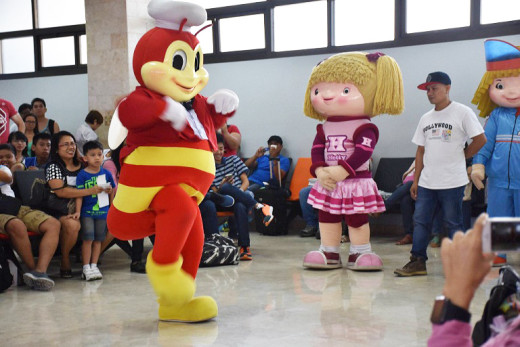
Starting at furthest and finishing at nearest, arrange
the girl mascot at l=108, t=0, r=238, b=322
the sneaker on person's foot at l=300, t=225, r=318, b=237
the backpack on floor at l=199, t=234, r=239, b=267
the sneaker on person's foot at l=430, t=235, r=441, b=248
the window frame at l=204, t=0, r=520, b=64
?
the sneaker on person's foot at l=300, t=225, r=318, b=237 → the window frame at l=204, t=0, r=520, b=64 → the sneaker on person's foot at l=430, t=235, r=441, b=248 → the backpack on floor at l=199, t=234, r=239, b=267 → the girl mascot at l=108, t=0, r=238, b=322

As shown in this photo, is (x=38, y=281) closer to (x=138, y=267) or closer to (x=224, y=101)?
(x=138, y=267)

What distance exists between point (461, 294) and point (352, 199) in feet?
12.4

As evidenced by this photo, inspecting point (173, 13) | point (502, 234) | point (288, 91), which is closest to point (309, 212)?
point (288, 91)

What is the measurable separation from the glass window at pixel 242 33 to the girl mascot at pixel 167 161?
496 centimetres

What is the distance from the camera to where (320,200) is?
518 cm

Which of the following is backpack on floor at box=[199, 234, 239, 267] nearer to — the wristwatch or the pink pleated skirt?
the pink pleated skirt

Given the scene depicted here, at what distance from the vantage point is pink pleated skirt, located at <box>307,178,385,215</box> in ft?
16.6

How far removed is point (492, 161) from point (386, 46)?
9.51 feet

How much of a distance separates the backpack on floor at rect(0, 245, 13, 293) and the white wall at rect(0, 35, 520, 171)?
431 cm

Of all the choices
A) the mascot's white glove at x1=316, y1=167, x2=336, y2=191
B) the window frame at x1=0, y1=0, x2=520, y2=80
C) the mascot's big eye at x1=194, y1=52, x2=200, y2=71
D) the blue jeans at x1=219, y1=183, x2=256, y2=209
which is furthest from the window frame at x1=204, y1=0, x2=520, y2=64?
the mascot's big eye at x1=194, y1=52, x2=200, y2=71

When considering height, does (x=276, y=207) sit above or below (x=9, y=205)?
below

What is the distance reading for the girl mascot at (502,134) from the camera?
490cm

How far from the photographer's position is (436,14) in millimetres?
7352

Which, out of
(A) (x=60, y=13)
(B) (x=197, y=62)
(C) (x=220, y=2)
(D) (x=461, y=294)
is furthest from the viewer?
(A) (x=60, y=13)
